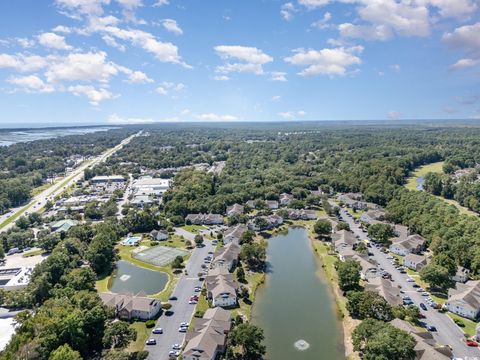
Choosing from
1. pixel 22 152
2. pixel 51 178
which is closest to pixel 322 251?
pixel 51 178

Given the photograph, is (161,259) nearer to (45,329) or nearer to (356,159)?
(45,329)

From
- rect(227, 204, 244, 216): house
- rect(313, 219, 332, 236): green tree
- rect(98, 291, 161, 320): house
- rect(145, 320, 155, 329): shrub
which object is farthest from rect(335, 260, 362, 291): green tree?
rect(227, 204, 244, 216): house

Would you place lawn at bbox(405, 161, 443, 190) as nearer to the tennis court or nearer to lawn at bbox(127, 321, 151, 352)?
the tennis court

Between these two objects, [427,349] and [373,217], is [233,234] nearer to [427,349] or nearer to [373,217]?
[373,217]

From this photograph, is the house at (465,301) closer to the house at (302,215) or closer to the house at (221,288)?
the house at (221,288)

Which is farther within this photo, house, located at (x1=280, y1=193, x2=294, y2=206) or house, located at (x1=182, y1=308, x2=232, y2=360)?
house, located at (x1=280, y1=193, x2=294, y2=206)

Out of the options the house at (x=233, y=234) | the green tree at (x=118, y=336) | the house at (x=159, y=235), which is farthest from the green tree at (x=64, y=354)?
the house at (x=159, y=235)
